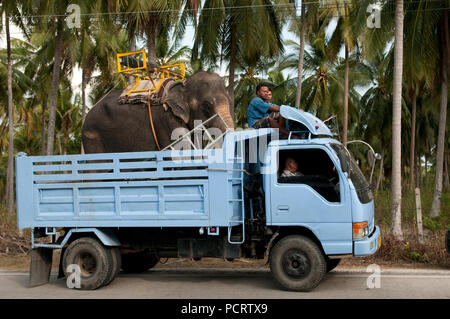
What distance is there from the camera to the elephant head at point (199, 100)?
9156mm

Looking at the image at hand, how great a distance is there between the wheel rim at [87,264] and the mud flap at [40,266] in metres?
0.69

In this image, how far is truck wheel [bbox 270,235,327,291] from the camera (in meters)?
6.51

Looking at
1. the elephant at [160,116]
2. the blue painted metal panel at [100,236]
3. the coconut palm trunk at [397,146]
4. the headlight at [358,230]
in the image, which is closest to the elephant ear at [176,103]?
the elephant at [160,116]

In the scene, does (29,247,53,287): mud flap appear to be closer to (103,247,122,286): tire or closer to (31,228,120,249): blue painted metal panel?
(31,228,120,249): blue painted metal panel

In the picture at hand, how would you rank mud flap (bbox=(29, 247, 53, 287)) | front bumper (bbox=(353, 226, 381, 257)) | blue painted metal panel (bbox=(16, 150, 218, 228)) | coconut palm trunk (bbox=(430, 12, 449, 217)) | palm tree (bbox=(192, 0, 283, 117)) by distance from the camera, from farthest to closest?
palm tree (bbox=(192, 0, 283, 117))
coconut palm trunk (bbox=(430, 12, 449, 217))
mud flap (bbox=(29, 247, 53, 287))
blue painted metal panel (bbox=(16, 150, 218, 228))
front bumper (bbox=(353, 226, 381, 257))

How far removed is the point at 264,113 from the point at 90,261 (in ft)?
11.6

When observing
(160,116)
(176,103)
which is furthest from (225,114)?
(160,116)

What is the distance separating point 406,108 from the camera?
3020 cm

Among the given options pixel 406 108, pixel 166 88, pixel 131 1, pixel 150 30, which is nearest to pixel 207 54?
pixel 150 30

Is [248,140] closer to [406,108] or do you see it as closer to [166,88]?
[166,88]

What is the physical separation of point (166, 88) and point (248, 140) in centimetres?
278

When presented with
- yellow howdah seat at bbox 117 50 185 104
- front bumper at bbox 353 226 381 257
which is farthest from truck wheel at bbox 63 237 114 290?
front bumper at bbox 353 226 381 257

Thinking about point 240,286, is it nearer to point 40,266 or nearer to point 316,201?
point 316,201

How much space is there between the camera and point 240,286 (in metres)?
7.22
